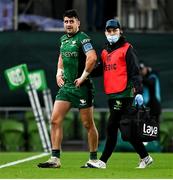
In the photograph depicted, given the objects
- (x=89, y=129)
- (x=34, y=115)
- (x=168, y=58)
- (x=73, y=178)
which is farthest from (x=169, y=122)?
(x=73, y=178)

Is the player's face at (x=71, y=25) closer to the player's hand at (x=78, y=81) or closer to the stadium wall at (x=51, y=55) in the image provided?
the player's hand at (x=78, y=81)

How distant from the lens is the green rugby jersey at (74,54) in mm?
13133

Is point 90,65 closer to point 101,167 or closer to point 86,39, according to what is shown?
point 86,39

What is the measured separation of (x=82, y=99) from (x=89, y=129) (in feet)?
1.40

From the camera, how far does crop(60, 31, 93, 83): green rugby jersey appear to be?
13133 millimetres

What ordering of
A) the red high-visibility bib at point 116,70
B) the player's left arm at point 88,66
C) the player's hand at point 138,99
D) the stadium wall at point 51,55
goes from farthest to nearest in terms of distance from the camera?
Answer: the stadium wall at point 51,55, the player's left arm at point 88,66, the red high-visibility bib at point 116,70, the player's hand at point 138,99

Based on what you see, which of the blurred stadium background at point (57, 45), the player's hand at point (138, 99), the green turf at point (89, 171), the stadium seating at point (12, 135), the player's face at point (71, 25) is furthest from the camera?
the blurred stadium background at point (57, 45)

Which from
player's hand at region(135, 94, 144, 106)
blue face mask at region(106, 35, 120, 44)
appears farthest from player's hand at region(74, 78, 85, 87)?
player's hand at region(135, 94, 144, 106)

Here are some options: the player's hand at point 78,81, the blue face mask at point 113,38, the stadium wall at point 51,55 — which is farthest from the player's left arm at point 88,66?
the stadium wall at point 51,55

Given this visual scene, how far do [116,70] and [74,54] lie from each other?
628 millimetres

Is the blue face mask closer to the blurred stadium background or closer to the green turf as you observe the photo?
the green turf

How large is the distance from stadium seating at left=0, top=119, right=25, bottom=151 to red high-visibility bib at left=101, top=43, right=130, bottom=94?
7.97 m

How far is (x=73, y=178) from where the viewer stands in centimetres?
1134

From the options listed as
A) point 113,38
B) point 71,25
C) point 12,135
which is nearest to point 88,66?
point 113,38
